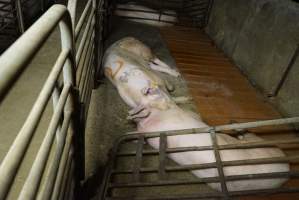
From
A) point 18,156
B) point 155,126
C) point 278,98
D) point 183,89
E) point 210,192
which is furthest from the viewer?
point 183,89

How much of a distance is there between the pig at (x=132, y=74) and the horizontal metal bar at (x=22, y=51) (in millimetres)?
1646

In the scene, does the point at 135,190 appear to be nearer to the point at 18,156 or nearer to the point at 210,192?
the point at 210,192

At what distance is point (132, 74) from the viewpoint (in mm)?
2594

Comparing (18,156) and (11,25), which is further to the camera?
(11,25)

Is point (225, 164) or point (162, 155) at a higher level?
point (225, 164)

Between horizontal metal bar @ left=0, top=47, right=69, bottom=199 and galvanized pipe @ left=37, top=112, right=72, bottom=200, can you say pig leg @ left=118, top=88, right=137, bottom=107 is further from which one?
horizontal metal bar @ left=0, top=47, right=69, bottom=199

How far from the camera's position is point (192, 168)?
5.92ft

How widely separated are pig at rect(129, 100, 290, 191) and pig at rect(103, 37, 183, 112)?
15 centimetres

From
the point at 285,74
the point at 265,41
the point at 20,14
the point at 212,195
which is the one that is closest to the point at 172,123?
the point at 212,195

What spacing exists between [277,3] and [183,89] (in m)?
1.64

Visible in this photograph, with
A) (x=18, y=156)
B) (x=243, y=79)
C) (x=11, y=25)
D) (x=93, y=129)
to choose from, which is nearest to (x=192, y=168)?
(x=93, y=129)

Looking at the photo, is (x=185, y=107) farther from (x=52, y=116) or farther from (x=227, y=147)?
(x=52, y=116)

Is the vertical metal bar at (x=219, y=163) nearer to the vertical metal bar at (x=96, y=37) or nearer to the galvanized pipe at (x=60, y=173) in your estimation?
the galvanized pipe at (x=60, y=173)

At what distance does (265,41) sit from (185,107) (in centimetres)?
141
